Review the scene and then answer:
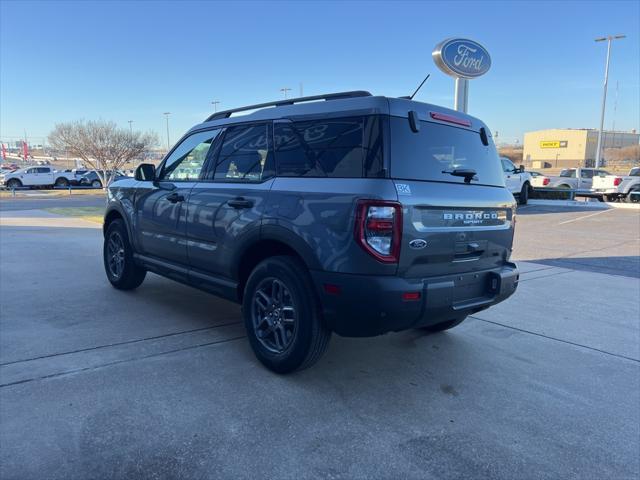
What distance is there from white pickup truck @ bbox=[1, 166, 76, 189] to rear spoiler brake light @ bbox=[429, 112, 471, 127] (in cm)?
3905

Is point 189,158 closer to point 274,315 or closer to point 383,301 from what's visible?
point 274,315

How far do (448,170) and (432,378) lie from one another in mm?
1607

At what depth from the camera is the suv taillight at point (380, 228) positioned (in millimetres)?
3039

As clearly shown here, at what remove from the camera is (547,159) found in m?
102

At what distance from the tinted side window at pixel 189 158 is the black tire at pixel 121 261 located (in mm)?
1102

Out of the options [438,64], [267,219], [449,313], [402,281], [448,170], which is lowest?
[449,313]

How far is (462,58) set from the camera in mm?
15547

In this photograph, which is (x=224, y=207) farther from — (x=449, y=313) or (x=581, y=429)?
(x=581, y=429)

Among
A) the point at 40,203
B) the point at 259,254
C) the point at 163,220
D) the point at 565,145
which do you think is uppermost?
the point at 565,145

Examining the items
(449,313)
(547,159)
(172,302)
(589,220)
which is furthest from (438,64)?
(547,159)

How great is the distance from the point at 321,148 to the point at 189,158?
78.3 inches

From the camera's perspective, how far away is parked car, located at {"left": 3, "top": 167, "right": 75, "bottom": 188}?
118ft

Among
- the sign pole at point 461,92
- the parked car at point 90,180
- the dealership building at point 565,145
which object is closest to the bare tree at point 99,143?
the parked car at point 90,180

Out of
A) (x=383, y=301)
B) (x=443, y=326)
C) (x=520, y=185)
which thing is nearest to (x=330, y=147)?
(x=383, y=301)
